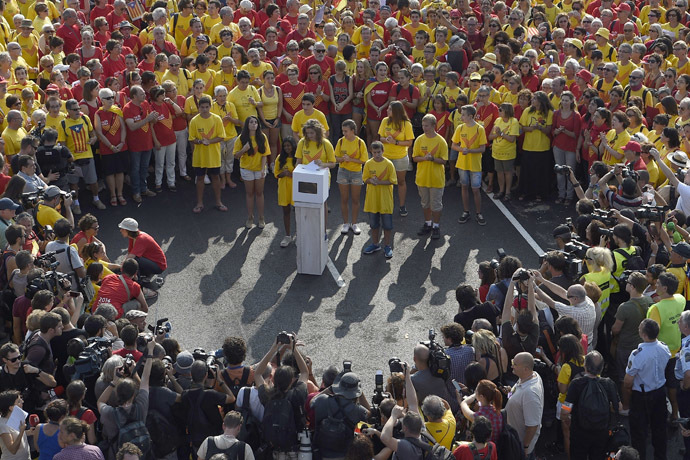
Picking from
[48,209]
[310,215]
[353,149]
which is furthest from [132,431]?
[353,149]

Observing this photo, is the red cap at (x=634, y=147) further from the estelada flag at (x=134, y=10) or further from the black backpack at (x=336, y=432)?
the estelada flag at (x=134, y=10)

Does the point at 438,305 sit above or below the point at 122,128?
below

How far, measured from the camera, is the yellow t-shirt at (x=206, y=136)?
570 inches

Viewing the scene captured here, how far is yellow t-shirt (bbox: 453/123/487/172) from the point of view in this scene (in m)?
14.1

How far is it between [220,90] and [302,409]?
7.88 m

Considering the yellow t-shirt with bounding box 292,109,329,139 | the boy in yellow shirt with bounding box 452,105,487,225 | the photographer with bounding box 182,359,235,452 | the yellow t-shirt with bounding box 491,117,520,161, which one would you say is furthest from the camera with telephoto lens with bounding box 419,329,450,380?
the yellow t-shirt with bounding box 491,117,520,161

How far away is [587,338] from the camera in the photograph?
9383 mm

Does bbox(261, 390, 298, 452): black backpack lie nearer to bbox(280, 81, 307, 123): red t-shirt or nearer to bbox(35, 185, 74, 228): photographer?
bbox(35, 185, 74, 228): photographer

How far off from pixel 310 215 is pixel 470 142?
305cm

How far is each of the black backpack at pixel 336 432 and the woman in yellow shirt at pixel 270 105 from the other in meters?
8.46

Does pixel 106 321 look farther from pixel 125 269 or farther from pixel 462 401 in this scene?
pixel 462 401

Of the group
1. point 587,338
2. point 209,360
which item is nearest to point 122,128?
point 209,360

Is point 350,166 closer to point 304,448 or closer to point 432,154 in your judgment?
point 432,154

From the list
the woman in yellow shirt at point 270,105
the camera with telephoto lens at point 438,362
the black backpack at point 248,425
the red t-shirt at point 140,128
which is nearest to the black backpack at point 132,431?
the black backpack at point 248,425
